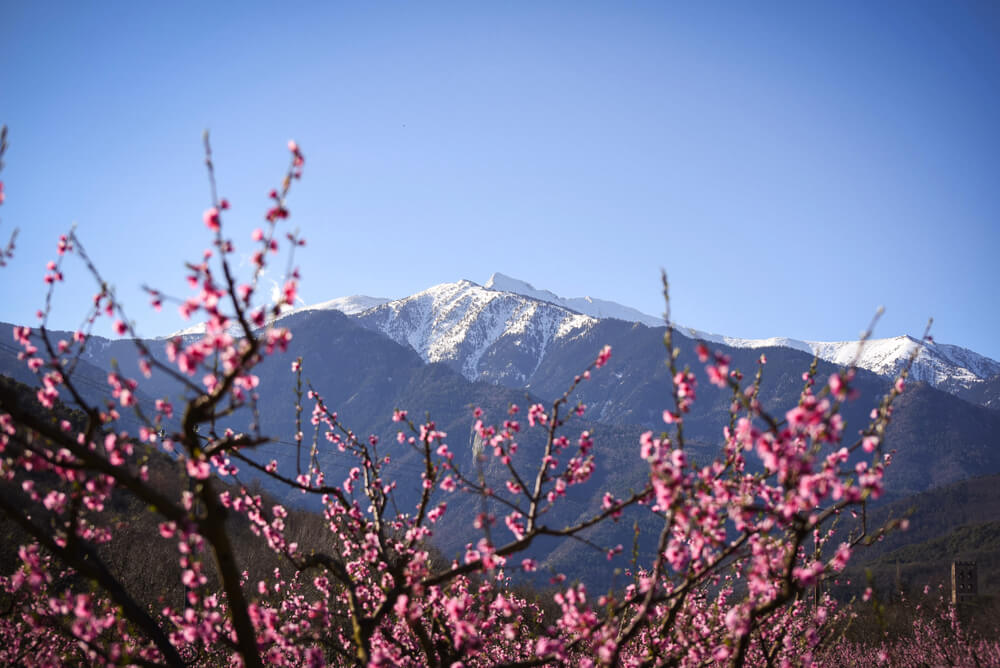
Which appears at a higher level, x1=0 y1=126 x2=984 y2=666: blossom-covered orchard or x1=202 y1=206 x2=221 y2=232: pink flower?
x1=202 y1=206 x2=221 y2=232: pink flower

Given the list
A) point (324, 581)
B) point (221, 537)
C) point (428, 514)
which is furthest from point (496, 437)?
point (221, 537)

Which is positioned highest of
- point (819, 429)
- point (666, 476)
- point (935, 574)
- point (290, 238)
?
point (290, 238)

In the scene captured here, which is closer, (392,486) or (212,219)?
(212,219)

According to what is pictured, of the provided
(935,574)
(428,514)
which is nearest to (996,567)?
(935,574)

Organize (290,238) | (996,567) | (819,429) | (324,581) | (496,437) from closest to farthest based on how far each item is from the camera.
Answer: (819,429), (290,238), (496,437), (324,581), (996,567)

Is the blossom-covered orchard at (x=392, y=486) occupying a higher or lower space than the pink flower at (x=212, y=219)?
lower

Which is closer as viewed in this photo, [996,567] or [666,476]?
[666,476]

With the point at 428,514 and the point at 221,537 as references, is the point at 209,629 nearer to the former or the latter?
the point at 221,537

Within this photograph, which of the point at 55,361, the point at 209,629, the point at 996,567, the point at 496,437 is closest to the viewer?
the point at 55,361

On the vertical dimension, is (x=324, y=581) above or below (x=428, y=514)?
below

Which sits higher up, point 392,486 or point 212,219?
point 212,219

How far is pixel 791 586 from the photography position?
15.4 feet

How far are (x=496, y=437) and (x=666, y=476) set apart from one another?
3272mm

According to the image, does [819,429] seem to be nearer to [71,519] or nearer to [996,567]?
[71,519]
